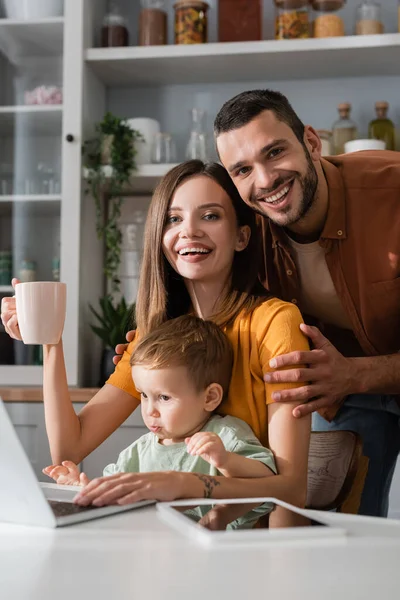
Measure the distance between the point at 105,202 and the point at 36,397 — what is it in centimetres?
92

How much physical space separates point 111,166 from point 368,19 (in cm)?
116

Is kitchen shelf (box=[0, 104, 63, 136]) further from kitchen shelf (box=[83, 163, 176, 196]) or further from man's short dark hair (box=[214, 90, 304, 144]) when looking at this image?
man's short dark hair (box=[214, 90, 304, 144])

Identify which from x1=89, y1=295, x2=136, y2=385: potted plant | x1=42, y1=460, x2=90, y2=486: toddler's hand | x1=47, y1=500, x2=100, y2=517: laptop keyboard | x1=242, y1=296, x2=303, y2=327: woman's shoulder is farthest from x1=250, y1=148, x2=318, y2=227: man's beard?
x1=89, y1=295, x2=136, y2=385: potted plant

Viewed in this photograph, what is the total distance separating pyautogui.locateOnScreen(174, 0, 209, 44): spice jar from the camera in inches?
120

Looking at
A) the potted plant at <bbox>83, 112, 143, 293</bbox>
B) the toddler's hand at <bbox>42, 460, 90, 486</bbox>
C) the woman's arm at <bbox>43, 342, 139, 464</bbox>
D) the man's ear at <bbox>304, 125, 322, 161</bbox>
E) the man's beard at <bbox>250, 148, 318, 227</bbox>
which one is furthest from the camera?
the potted plant at <bbox>83, 112, 143, 293</bbox>

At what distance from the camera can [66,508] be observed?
0.79 m

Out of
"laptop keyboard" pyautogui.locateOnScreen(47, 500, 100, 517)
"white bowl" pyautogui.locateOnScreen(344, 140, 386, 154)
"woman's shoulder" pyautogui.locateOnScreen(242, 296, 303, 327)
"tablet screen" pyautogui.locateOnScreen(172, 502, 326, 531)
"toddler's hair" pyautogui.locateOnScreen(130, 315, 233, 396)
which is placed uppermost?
"white bowl" pyautogui.locateOnScreen(344, 140, 386, 154)

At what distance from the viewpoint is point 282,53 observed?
295 cm

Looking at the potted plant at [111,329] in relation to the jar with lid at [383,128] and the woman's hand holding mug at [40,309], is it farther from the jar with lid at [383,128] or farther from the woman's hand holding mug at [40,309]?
the woman's hand holding mug at [40,309]

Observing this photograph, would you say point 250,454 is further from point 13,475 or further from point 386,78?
point 386,78

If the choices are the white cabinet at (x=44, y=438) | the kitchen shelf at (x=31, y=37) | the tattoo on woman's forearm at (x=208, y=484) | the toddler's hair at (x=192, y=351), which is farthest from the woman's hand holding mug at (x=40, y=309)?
the kitchen shelf at (x=31, y=37)

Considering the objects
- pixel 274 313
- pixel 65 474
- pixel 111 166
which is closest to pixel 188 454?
pixel 65 474

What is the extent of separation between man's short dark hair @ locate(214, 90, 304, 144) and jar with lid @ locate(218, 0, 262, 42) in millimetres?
1554

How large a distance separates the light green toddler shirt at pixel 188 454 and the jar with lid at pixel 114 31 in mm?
2280
